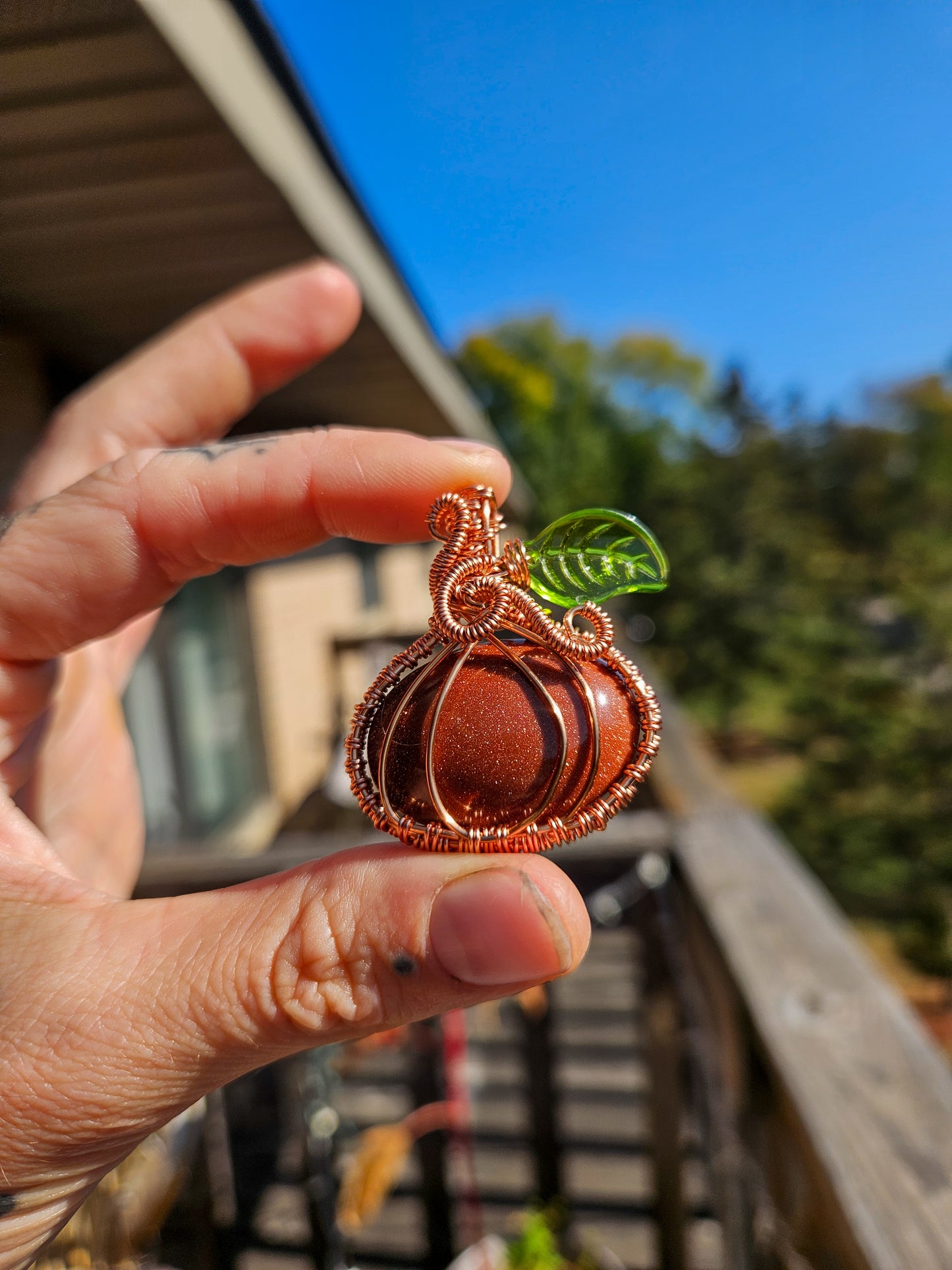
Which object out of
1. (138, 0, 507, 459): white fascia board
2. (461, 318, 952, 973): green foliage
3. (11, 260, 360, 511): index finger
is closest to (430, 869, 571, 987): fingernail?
(11, 260, 360, 511): index finger

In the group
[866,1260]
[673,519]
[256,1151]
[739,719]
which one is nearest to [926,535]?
[673,519]

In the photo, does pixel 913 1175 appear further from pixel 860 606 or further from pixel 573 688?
pixel 860 606

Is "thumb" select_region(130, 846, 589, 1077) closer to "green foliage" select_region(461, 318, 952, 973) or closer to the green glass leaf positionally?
the green glass leaf

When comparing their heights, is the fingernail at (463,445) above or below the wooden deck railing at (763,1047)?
above

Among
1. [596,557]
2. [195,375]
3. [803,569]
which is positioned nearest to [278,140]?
[195,375]

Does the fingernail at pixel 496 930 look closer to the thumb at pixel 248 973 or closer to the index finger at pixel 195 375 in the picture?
the thumb at pixel 248 973

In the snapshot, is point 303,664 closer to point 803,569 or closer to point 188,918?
point 188,918

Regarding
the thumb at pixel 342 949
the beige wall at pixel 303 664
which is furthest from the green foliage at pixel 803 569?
the thumb at pixel 342 949
